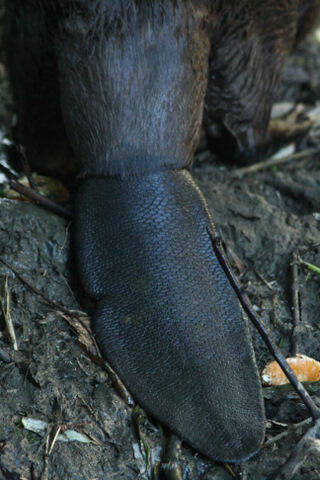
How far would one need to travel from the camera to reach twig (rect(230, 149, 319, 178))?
2643mm

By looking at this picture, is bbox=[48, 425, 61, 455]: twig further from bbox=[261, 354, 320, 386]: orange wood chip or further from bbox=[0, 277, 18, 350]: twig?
bbox=[261, 354, 320, 386]: orange wood chip

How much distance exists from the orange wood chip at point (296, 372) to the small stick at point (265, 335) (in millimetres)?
207

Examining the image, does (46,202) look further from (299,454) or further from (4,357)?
(299,454)

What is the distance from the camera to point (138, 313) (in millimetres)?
1629

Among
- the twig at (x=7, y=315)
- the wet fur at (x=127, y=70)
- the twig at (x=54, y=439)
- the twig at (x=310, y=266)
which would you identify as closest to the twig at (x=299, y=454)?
the twig at (x=54, y=439)

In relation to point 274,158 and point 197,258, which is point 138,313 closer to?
point 197,258

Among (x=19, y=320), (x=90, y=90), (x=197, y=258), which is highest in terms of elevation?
(x=90, y=90)

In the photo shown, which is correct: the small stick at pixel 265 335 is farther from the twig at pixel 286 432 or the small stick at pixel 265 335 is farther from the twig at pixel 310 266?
the twig at pixel 310 266

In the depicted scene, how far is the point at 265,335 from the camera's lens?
4.99 ft

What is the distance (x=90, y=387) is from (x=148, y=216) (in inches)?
21.3

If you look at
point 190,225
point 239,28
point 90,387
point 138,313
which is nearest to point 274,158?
point 239,28

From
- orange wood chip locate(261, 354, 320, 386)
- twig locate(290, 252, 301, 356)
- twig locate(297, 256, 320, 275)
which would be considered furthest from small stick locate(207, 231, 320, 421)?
twig locate(297, 256, 320, 275)

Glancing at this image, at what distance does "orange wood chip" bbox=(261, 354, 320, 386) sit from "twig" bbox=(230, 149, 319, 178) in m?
1.13

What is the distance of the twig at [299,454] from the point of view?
1.36 m
